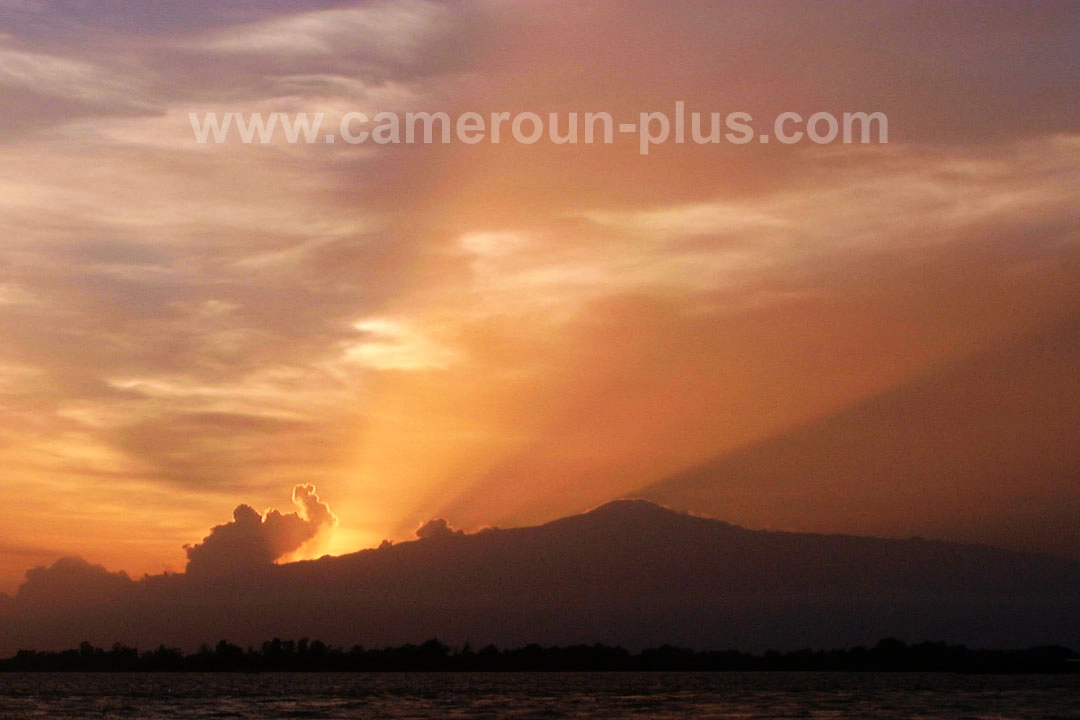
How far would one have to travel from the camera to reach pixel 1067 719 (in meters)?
195

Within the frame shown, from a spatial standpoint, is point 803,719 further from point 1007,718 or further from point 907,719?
point 1007,718

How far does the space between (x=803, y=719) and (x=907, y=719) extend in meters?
16.6

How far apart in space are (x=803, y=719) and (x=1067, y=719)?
40.4 m

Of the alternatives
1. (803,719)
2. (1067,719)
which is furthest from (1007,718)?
(803,719)

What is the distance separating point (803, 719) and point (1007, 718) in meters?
32.3

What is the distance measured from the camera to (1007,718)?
19925cm

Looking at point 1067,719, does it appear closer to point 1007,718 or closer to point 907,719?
point 1007,718

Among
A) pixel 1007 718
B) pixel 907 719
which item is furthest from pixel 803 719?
pixel 1007 718

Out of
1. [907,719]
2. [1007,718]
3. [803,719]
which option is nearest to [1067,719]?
[1007,718]

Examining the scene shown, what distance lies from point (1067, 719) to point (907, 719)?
78.7ft

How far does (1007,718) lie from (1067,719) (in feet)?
29.0

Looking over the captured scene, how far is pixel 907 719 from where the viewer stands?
19962 centimetres

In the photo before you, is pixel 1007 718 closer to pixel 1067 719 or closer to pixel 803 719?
pixel 1067 719
